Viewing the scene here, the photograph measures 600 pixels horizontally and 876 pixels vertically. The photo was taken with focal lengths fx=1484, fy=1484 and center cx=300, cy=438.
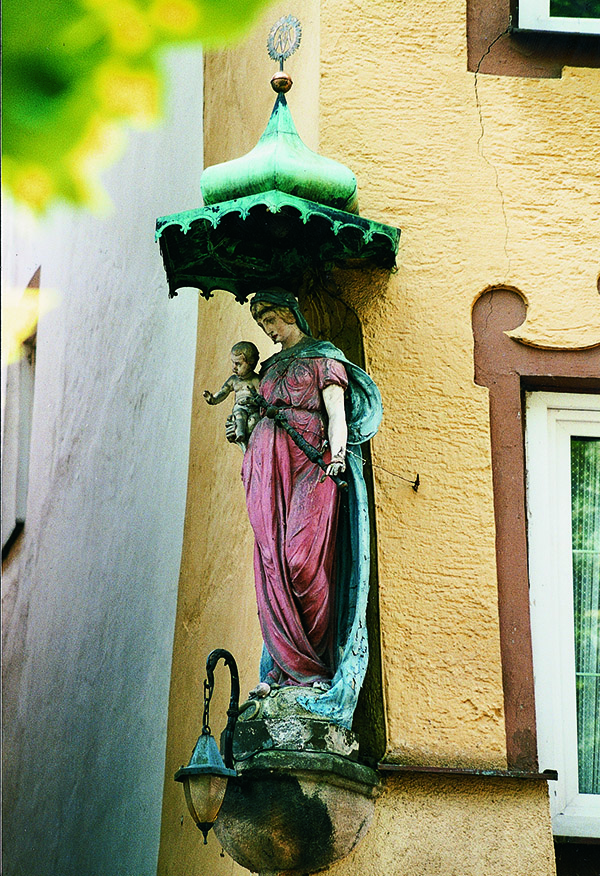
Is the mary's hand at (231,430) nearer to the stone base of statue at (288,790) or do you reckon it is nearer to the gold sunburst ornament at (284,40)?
the stone base of statue at (288,790)

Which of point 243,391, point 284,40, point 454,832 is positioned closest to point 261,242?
point 243,391

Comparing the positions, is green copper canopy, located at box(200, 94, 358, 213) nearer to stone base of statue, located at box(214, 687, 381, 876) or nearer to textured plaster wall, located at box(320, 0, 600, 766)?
textured plaster wall, located at box(320, 0, 600, 766)

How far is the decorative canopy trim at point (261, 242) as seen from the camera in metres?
5.78

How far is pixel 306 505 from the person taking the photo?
572 centimetres

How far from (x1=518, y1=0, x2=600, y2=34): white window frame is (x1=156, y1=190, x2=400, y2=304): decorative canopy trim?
4.48 feet

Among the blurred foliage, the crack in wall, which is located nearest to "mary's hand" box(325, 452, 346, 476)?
the crack in wall

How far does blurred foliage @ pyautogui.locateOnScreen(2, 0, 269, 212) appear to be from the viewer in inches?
67.1

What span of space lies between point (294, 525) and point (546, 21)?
2707 millimetres

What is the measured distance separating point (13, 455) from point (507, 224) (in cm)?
770

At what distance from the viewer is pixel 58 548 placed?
11.1 m

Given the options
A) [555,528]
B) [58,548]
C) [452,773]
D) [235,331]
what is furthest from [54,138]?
[58,548]

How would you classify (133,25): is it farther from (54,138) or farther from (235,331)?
(235,331)

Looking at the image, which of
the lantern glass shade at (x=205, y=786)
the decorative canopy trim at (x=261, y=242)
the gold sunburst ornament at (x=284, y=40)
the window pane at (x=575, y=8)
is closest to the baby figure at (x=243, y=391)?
the decorative canopy trim at (x=261, y=242)

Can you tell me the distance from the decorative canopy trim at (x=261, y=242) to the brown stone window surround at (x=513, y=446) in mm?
551
